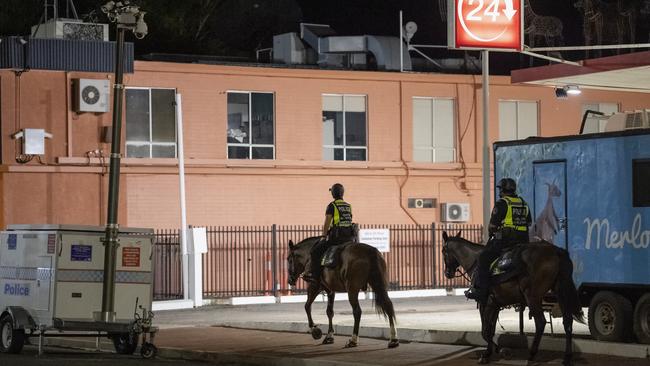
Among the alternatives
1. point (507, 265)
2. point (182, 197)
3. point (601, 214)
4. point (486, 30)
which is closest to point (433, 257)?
point (182, 197)

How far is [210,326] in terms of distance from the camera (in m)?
24.8

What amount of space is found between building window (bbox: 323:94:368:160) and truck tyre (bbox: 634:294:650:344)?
2078 cm

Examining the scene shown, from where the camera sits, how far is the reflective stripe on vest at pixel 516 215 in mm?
16953

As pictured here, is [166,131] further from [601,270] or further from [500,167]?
[601,270]

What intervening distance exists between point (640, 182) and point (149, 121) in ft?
66.0

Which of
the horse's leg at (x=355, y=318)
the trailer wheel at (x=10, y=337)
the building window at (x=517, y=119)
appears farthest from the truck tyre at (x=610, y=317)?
the building window at (x=517, y=119)

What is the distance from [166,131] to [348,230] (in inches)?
663

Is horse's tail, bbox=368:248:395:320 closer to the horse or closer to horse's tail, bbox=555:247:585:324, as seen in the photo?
the horse

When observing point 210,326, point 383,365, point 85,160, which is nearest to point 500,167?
point 383,365

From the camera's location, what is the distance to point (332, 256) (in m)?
19.8

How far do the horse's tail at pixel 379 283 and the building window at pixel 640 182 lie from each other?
386cm

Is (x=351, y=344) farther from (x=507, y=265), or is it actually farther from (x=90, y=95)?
(x=90, y=95)

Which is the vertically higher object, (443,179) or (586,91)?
(586,91)

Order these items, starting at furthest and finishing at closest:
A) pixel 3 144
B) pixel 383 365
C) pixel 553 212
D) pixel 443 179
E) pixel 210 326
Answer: pixel 443 179, pixel 3 144, pixel 210 326, pixel 553 212, pixel 383 365
